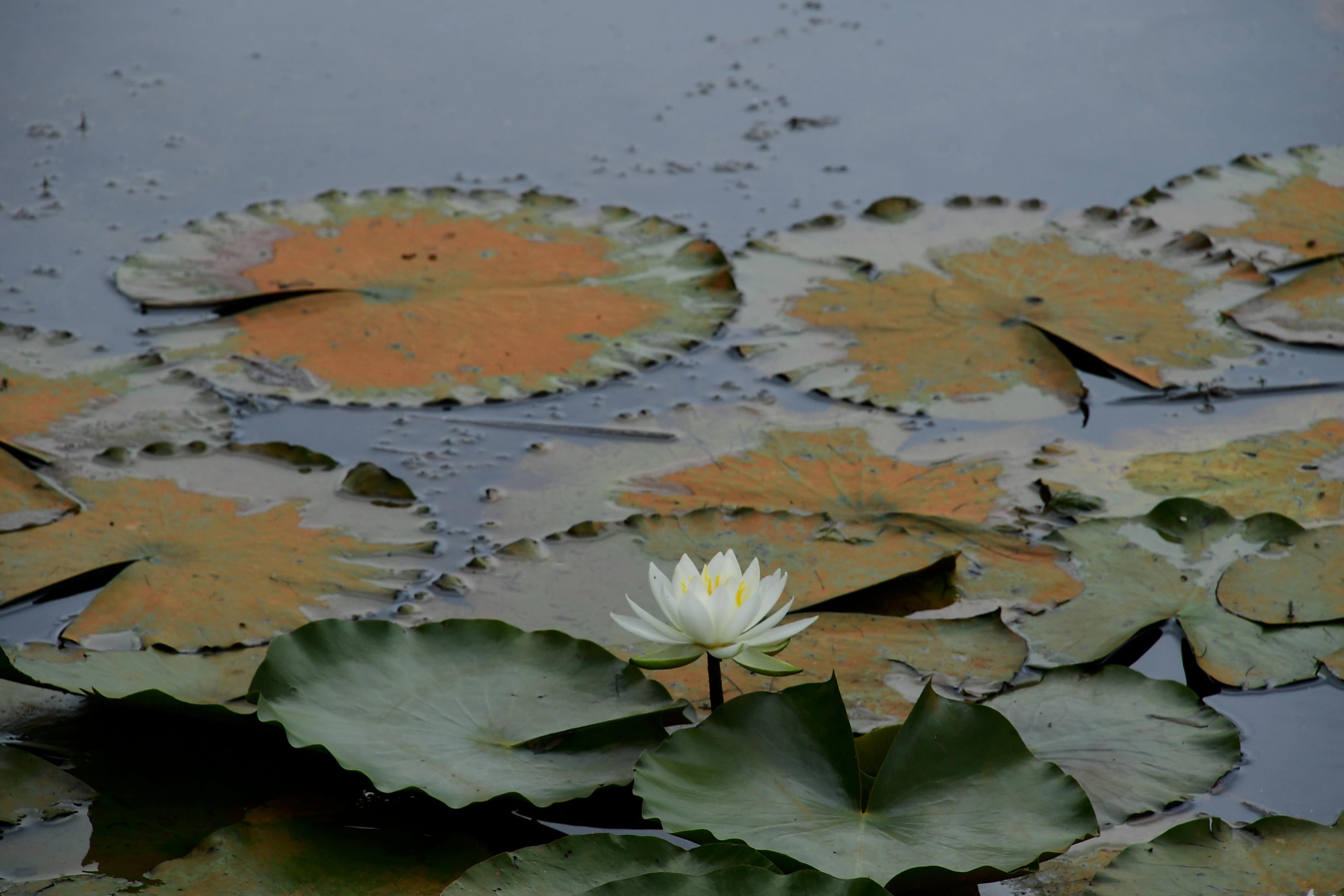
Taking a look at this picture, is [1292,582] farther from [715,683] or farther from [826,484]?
[715,683]

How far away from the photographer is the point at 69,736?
1.60 m

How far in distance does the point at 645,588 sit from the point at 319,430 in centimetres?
92

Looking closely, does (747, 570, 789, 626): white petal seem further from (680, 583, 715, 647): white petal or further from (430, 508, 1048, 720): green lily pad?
(430, 508, 1048, 720): green lily pad

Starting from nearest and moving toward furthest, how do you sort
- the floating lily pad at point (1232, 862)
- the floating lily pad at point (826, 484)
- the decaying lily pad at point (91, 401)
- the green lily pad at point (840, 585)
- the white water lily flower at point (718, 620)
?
the floating lily pad at point (1232, 862), the white water lily flower at point (718, 620), the green lily pad at point (840, 585), the floating lily pad at point (826, 484), the decaying lily pad at point (91, 401)

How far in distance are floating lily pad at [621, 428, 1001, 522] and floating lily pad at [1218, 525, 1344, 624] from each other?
17.5 inches

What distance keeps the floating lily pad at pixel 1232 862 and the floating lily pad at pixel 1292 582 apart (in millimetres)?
528

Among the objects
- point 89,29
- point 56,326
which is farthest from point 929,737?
point 89,29

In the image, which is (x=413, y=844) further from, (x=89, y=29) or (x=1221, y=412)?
(x=89, y=29)

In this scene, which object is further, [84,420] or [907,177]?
[907,177]

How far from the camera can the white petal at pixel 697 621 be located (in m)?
1.44

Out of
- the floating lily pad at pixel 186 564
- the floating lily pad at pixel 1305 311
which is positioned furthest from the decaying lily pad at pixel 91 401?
the floating lily pad at pixel 1305 311

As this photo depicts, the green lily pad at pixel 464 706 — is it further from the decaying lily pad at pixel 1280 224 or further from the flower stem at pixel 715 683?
the decaying lily pad at pixel 1280 224

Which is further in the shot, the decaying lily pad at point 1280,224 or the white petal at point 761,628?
the decaying lily pad at point 1280,224

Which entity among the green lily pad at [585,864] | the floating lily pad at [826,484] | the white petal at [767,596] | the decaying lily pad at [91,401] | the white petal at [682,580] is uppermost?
the white petal at [682,580]
